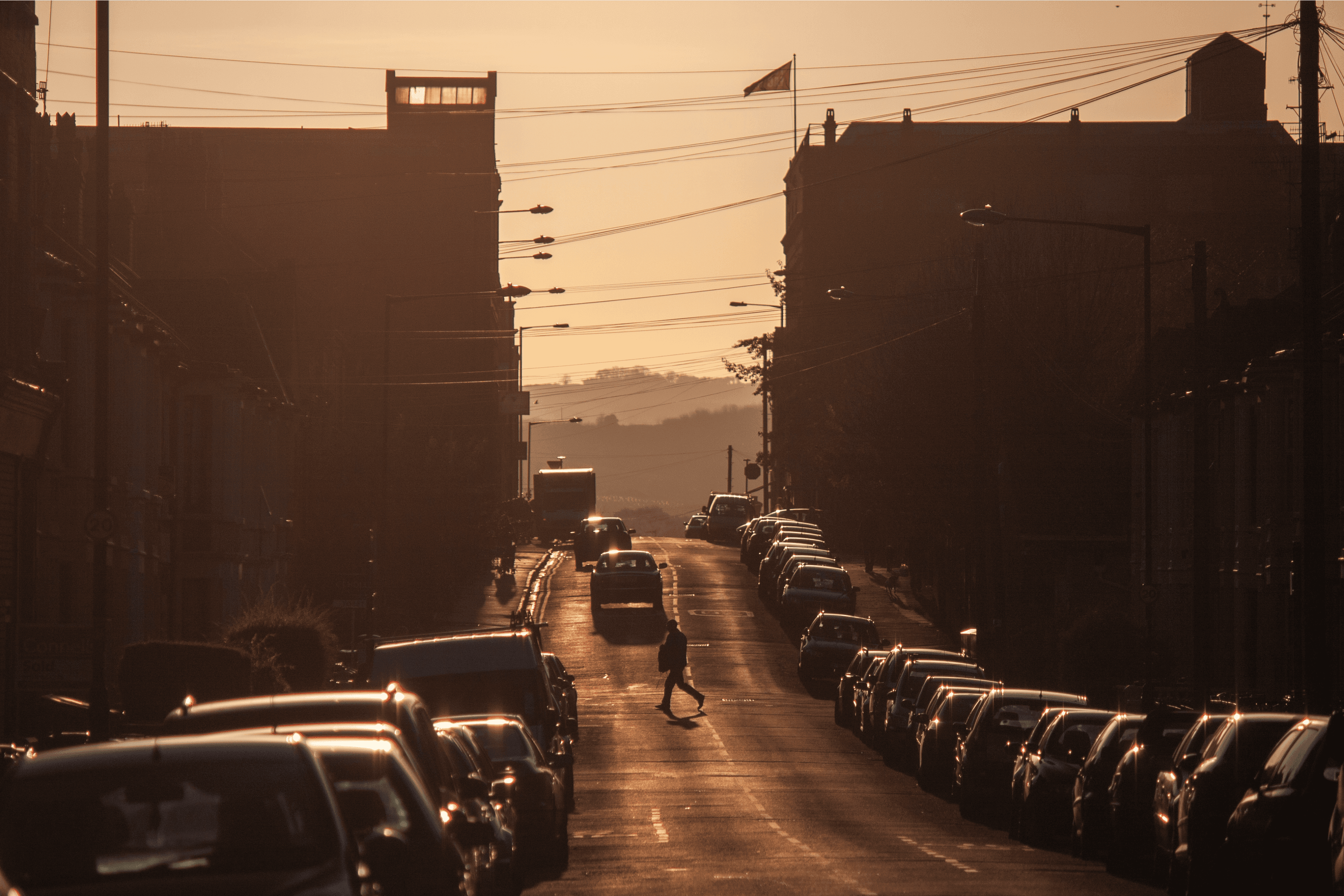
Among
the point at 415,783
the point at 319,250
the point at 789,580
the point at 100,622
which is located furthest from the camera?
the point at 319,250

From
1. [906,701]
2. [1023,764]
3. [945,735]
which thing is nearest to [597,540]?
[906,701]

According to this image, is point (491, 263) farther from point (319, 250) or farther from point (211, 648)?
point (211, 648)

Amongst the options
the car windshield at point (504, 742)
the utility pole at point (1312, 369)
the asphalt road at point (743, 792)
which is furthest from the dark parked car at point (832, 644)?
the car windshield at point (504, 742)

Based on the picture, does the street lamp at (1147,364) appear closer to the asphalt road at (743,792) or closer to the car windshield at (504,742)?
the asphalt road at (743,792)

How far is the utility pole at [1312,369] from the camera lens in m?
A: 18.7

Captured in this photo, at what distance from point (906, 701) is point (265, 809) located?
2360 centimetres

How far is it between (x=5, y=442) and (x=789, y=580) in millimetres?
31367

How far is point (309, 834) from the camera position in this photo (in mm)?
7867

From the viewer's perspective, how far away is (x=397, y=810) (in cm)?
941

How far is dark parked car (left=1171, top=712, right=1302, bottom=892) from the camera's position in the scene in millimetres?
13930

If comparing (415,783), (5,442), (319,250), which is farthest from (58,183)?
(319,250)

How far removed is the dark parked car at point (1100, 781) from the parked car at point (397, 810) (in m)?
9.60

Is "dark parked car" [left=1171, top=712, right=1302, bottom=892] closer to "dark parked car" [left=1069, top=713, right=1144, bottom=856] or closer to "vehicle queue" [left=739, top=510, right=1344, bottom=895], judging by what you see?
"vehicle queue" [left=739, top=510, right=1344, bottom=895]

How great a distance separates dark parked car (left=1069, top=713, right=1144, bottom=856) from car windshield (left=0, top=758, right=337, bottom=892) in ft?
37.4
